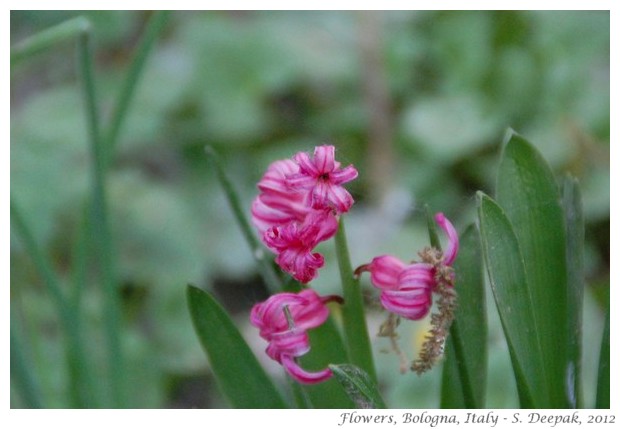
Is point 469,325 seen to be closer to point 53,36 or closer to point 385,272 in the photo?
point 385,272

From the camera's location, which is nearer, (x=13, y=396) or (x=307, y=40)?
(x=13, y=396)

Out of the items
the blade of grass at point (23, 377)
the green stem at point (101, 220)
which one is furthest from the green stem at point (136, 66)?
the blade of grass at point (23, 377)

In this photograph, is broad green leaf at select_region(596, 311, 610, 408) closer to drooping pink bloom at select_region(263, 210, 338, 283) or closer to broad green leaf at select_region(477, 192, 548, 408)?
broad green leaf at select_region(477, 192, 548, 408)

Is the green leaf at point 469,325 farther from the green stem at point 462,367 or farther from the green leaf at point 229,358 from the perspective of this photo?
the green leaf at point 229,358

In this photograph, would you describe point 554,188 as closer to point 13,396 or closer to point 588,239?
point 13,396
